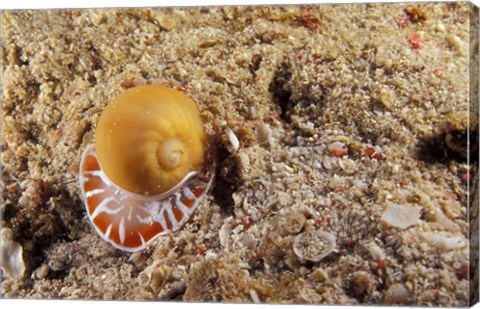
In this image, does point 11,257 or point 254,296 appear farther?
point 11,257

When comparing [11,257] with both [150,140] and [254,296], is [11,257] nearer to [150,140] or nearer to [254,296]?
[150,140]

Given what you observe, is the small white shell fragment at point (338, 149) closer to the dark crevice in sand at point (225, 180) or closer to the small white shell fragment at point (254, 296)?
the dark crevice in sand at point (225, 180)

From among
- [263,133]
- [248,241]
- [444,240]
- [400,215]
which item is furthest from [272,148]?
[444,240]

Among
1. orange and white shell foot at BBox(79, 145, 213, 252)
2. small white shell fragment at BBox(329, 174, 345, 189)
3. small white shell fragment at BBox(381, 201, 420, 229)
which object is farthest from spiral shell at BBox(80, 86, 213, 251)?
small white shell fragment at BBox(381, 201, 420, 229)

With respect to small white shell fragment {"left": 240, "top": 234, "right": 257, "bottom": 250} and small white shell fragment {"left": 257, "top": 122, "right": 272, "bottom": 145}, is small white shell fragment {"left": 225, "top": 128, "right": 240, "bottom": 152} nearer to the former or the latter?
small white shell fragment {"left": 257, "top": 122, "right": 272, "bottom": 145}

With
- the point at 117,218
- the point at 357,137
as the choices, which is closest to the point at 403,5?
the point at 357,137

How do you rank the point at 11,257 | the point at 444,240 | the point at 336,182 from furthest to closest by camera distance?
the point at 11,257
the point at 336,182
the point at 444,240

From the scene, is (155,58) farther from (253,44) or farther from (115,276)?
(115,276)
